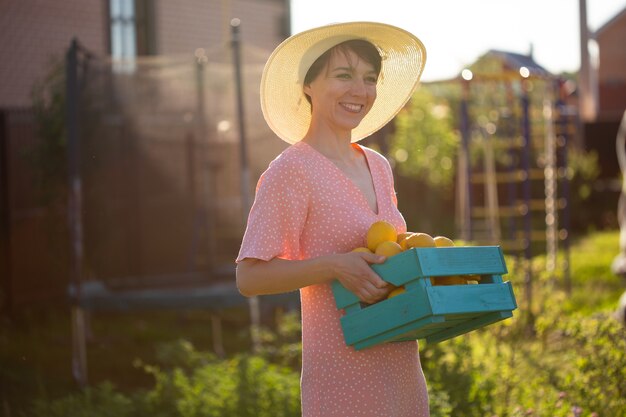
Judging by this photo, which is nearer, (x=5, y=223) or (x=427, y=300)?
(x=427, y=300)

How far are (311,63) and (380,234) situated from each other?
0.55 meters

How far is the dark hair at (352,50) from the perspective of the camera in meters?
2.93

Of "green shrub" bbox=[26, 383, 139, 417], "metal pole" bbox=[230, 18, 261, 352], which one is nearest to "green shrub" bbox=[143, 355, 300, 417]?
"green shrub" bbox=[26, 383, 139, 417]

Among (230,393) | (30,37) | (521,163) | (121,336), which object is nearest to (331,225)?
(230,393)

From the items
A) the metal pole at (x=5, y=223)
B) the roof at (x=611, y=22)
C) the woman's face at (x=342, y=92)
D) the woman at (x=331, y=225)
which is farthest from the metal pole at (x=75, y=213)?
the roof at (x=611, y=22)

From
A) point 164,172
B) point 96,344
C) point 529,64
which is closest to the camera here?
point 96,344

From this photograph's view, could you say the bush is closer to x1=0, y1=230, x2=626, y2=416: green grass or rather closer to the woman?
x1=0, y1=230, x2=626, y2=416: green grass

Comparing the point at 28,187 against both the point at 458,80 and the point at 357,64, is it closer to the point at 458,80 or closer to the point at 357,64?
the point at 458,80

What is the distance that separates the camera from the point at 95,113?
861cm

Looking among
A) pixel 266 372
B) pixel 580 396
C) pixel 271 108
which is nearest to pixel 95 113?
pixel 266 372

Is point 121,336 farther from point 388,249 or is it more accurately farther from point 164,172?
point 388,249

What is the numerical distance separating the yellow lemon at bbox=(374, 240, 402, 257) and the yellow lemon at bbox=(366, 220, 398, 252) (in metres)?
0.03

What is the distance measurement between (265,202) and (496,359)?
3.60 meters

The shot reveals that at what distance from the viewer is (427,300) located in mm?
2512
